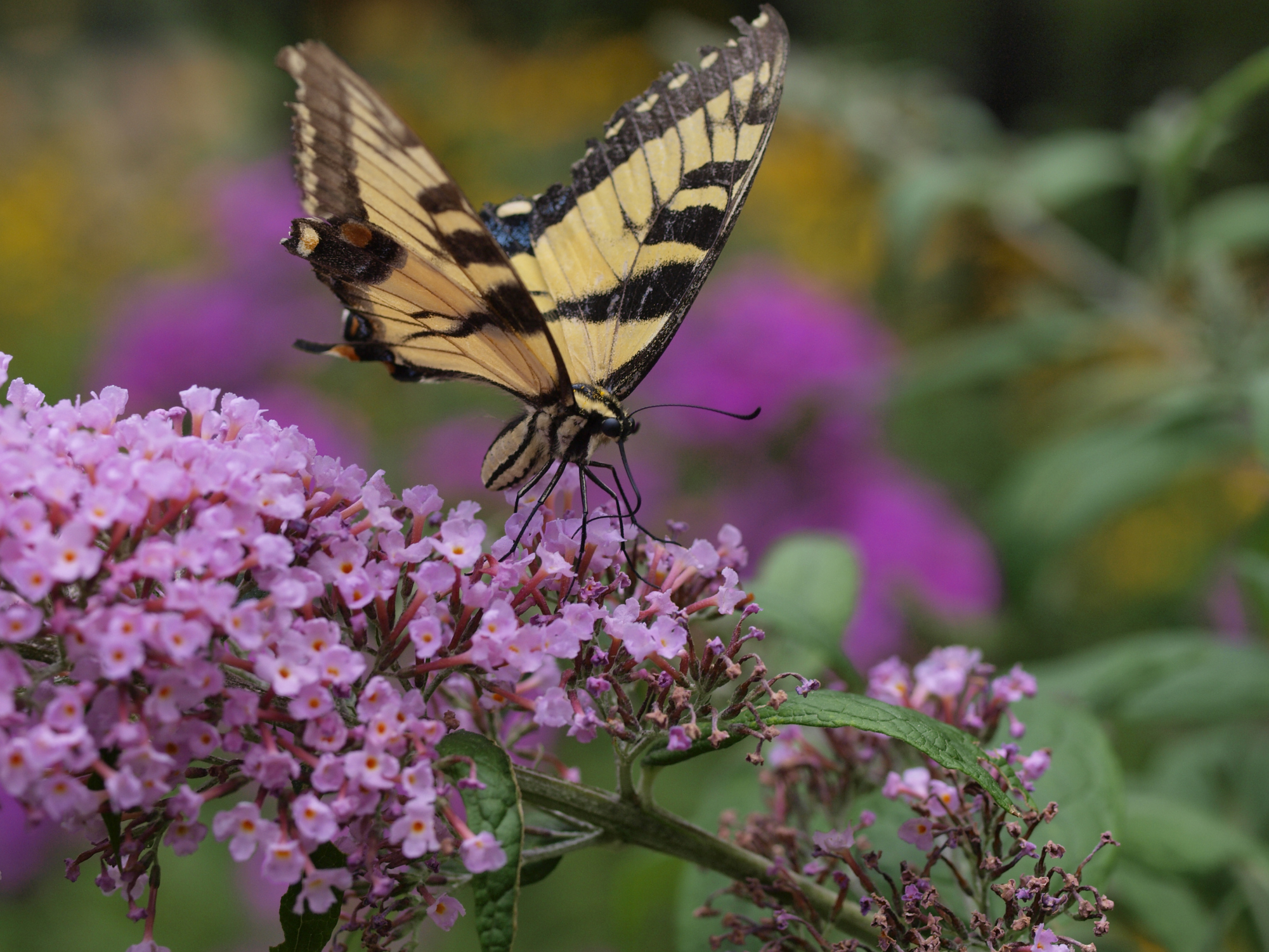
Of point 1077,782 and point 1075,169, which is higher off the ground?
point 1075,169

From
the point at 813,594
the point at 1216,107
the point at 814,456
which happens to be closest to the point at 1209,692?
the point at 813,594

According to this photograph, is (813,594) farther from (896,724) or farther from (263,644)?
(263,644)

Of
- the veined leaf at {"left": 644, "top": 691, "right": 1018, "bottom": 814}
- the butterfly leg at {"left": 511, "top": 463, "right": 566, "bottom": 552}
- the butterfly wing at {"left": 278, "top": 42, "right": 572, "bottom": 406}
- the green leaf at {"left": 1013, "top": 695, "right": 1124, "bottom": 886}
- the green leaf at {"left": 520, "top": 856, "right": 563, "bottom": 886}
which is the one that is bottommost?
the green leaf at {"left": 520, "top": 856, "right": 563, "bottom": 886}

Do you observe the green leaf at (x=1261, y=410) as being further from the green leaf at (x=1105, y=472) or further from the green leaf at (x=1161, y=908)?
the green leaf at (x=1161, y=908)

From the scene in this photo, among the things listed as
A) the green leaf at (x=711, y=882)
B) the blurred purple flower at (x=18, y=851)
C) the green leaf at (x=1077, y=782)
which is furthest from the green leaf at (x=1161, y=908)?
the blurred purple flower at (x=18, y=851)

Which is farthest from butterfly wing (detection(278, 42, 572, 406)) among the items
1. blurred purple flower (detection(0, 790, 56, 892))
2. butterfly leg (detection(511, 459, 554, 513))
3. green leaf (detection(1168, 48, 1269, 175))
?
blurred purple flower (detection(0, 790, 56, 892))

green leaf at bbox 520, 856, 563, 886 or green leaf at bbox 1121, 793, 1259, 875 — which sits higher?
green leaf at bbox 1121, 793, 1259, 875

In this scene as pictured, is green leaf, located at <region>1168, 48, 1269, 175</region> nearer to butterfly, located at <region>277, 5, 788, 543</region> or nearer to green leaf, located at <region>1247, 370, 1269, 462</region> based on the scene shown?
green leaf, located at <region>1247, 370, 1269, 462</region>
